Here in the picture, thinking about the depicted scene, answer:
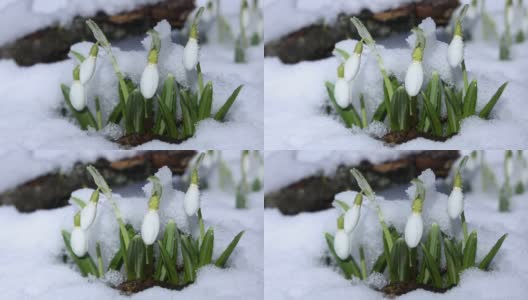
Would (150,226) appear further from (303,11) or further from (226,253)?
(303,11)

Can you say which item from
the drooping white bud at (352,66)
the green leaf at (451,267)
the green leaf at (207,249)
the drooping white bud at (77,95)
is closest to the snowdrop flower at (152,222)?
the green leaf at (207,249)

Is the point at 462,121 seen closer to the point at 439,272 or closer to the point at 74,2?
the point at 439,272

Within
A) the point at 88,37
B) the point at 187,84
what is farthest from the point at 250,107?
the point at 88,37

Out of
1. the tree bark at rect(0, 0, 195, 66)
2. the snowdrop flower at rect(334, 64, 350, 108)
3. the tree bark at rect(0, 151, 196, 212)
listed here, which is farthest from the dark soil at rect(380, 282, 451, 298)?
the tree bark at rect(0, 0, 195, 66)

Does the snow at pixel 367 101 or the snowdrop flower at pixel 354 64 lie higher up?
the snowdrop flower at pixel 354 64

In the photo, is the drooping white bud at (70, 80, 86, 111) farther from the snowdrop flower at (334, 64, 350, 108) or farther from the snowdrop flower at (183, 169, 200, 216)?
the snowdrop flower at (334, 64, 350, 108)

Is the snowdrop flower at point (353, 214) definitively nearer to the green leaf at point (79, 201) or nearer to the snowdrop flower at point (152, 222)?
the snowdrop flower at point (152, 222)
